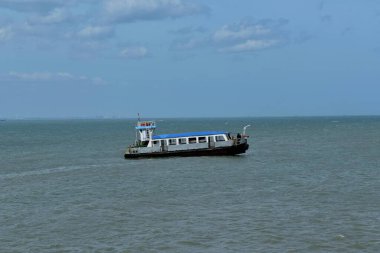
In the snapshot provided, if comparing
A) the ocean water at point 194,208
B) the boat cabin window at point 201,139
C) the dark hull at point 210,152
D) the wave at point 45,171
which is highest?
the boat cabin window at point 201,139

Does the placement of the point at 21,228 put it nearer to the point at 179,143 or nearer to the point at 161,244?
the point at 161,244

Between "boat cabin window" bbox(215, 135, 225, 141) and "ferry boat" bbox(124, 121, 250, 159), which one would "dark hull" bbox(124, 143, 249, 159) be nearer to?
"ferry boat" bbox(124, 121, 250, 159)

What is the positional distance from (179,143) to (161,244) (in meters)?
44.9

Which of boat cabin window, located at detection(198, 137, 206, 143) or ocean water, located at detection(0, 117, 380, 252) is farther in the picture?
boat cabin window, located at detection(198, 137, 206, 143)

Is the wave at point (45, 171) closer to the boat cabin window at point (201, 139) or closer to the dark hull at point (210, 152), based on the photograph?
the dark hull at point (210, 152)

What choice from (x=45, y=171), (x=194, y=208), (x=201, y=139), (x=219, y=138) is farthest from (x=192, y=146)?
(x=194, y=208)

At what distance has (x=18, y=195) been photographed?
4281cm

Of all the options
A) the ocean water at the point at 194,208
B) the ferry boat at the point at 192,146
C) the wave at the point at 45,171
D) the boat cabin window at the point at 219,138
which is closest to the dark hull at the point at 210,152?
the ferry boat at the point at 192,146

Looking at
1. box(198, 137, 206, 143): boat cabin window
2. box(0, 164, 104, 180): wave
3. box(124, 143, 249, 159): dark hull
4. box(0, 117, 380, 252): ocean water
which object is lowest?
box(0, 117, 380, 252): ocean water

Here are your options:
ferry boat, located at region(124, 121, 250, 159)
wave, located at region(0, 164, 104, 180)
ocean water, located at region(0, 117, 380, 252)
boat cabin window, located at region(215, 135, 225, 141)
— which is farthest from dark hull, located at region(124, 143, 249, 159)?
wave, located at region(0, 164, 104, 180)

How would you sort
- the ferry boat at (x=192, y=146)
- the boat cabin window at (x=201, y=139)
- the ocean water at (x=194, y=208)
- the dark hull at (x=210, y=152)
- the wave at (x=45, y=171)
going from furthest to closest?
the boat cabin window at (x=201, y=139), the ferry boat at (x=192, y=146), the dark hull at (x=210, y=152), the wave at (x=45, y=171), the ocean water at (x=194, y=208)

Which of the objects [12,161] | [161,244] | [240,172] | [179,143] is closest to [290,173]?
[240,172]

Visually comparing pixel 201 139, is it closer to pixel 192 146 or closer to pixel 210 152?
pixel 192 146

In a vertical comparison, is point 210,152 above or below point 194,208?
above
